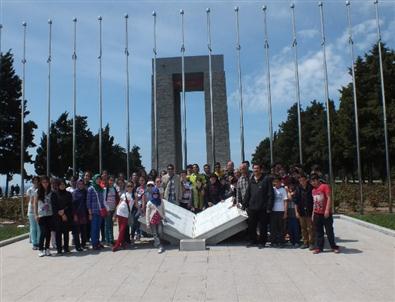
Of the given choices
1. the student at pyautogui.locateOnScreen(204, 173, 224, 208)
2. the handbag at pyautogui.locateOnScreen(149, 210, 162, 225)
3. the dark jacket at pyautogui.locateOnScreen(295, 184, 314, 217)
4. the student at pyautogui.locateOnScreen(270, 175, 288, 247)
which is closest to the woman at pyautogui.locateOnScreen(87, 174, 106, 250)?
the handbag at pyautogui.locateOnScreen(149, 210, 162, 225)

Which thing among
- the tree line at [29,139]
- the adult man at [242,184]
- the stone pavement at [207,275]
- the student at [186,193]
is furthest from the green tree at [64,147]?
the adult man at [242,184]

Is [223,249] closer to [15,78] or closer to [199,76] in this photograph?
[199,76]

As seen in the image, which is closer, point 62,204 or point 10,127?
point 62,204

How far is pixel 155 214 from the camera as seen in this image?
10.0 meters

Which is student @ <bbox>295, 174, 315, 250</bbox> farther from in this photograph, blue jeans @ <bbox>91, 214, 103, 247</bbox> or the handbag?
blue jeans @ <bbox>91, 214, 103, 247</bbox>

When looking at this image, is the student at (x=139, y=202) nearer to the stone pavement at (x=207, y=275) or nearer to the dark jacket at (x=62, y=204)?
the stone pavement at (x=207, y=275)

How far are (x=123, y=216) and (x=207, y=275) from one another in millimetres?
3601

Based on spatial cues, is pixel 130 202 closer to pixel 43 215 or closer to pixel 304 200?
pixel 43 215

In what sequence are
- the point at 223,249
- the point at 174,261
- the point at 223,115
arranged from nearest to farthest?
1. the point at 174,261
2. the point at 223,249
3. the point at 223,115

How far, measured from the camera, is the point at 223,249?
983 centimetres

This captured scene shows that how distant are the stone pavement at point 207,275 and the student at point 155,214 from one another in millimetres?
462

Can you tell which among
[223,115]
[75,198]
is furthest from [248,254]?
[223,115]

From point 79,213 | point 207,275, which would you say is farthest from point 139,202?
point 207,275

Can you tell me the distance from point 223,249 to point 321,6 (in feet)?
43.2
